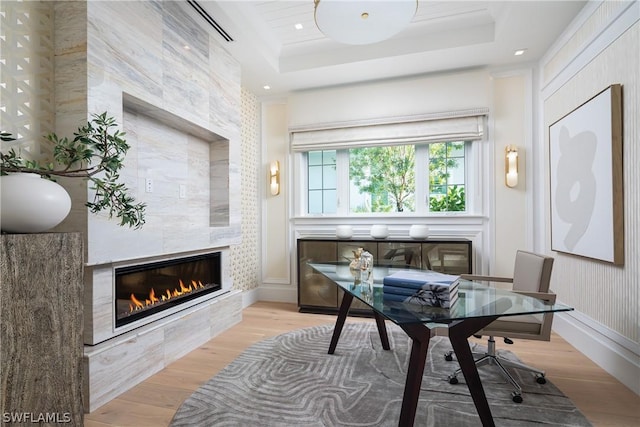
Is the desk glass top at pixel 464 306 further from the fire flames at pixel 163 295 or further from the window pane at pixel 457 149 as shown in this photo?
the window pane at pixel 457 149

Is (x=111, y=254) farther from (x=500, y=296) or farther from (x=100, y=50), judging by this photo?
(x=500, y=296)

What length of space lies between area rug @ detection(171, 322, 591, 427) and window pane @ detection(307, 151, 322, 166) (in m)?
2.53

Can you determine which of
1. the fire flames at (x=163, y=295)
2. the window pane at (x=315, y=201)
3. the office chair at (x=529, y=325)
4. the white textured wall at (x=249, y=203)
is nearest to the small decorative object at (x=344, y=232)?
the window pane at (x=315, y=201)

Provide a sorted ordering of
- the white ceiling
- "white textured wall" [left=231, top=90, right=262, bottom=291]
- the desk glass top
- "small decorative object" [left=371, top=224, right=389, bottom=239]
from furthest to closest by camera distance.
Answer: "white textured wall" [left=231, top=90, right=262, bottom=291], "small decorative object" [left=371, top=224, right=389, bottom=239], the white ceiling, the desk glass top

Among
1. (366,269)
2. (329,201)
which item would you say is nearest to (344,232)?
(329,201)

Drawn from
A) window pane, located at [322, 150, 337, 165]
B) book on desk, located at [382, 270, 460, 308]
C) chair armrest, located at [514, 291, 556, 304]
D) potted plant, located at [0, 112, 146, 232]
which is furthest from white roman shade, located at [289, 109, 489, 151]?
potted plant, located at [0, 112, 146, 232]

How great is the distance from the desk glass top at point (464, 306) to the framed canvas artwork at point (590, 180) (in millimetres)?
1022

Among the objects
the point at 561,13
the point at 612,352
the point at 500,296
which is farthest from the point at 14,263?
the point at 561,13

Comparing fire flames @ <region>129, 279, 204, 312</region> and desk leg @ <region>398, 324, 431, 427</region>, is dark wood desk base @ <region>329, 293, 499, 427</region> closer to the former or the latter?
desk leg @ <region>398, 324, 431, 427</region>

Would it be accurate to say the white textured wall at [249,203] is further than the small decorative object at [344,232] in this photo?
Yes

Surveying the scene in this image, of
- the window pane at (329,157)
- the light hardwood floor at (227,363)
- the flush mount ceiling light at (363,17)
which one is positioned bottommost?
the light hardwood floor at (227,363)

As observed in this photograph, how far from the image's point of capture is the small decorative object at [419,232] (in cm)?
375

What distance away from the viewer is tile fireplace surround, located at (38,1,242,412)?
196 centimetres

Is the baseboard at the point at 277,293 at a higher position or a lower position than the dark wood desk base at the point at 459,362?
lower
